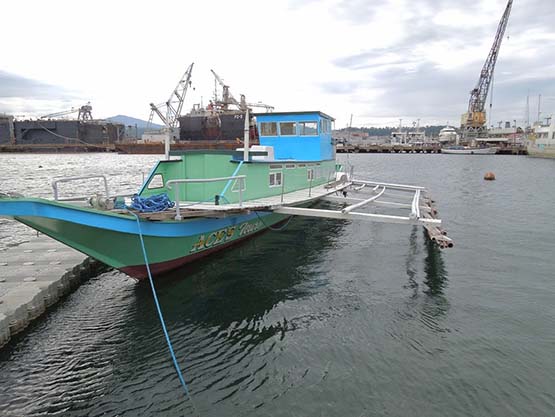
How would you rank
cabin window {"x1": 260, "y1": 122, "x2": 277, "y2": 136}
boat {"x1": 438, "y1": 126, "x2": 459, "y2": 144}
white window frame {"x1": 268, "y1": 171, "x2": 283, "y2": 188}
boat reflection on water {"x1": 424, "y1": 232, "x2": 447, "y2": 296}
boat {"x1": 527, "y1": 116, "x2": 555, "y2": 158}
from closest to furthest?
boat reflection on water {"x1": 424, "y1": 232, "x2": 447, "y2": 296} < white window frame {"x1": 268, "y1": 171, "x2": 283, "y2": 188} < cabin window {"x1": 260, "y1": 122, "x2": 277, "y2": 136} < boat {"x1": 527, "y1": 116, "x2": 555, "y2": 158} < boat {"x1": 438, "y1": 126, "x2": 459, "y2": 144}

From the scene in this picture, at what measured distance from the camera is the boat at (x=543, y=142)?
87.6 meters

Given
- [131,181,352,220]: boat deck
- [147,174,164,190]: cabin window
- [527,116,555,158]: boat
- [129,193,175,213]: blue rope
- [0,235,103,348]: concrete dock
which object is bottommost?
[0,235,103,348]: concrete dock

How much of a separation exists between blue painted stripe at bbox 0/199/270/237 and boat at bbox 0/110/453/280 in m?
0.02

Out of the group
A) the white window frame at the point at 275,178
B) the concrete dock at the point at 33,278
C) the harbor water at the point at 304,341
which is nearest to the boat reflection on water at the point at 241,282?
the harbor water at the point at 304,341

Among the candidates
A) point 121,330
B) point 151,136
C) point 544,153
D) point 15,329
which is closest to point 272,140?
point 121,330

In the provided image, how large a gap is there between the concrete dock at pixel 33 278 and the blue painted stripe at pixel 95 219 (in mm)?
2411

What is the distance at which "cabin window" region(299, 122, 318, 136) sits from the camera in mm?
18078

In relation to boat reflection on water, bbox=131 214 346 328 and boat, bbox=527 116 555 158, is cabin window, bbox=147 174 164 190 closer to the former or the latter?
boat reflection on water, bbox=131 214 346 328

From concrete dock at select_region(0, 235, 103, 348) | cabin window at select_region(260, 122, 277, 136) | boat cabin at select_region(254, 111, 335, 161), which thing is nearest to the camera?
concrete dock at select_region(0, 235, 103, 348)

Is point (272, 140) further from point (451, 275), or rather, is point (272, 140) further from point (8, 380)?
point (8, 380)

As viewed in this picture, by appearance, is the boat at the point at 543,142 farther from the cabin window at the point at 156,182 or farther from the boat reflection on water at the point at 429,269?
the cabin window at the point at 156,182

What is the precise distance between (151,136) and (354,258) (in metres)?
147

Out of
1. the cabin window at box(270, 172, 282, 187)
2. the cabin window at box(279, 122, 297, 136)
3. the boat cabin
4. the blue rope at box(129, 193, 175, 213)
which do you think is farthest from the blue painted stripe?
the cabin window at box(279, 122, 297, 136)

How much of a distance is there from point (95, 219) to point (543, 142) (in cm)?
11085
